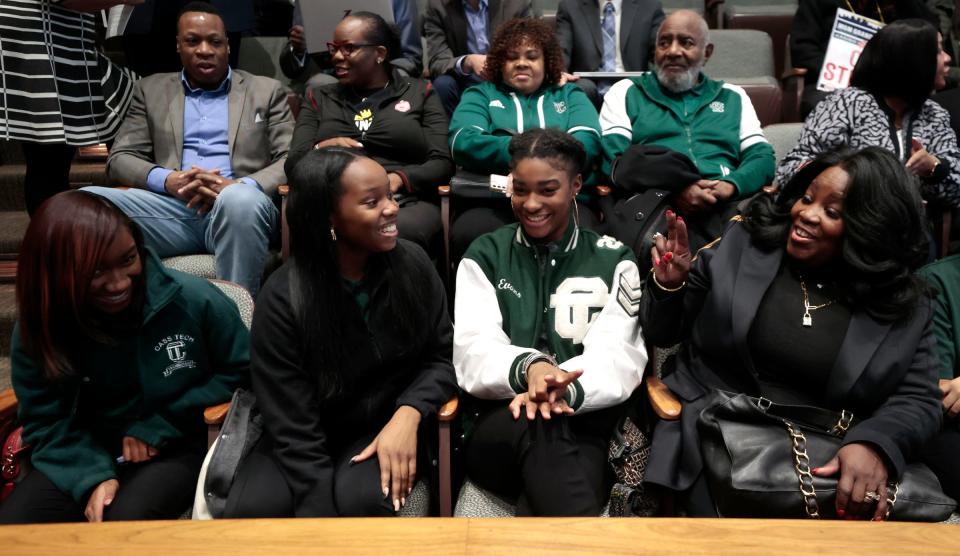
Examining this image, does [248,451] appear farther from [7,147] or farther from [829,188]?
[7,147]

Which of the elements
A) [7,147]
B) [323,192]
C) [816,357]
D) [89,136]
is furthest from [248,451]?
[7,147]

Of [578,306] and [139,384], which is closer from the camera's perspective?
[139,384]

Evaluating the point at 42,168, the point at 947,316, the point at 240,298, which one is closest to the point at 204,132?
the point at 42,168

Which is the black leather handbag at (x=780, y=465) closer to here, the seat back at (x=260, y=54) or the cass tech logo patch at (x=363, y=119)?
the cass tech logo patch at (x=363, y=119)

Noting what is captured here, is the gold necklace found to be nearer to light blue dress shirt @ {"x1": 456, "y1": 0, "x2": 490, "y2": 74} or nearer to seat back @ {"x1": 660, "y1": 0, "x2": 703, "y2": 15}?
light blue dress shirt @ {"x1": 456, "y1": 0, "x2": 490, "y2": 74}

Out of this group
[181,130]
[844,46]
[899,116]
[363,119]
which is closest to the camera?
[899,116]

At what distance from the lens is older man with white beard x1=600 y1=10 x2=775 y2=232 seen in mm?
2678

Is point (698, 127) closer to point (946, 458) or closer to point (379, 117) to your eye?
point (379, 117)

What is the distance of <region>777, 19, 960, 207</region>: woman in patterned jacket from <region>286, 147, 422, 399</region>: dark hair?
174 centimetres

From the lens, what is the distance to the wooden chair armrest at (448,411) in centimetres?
160

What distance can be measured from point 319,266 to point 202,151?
1416 mm

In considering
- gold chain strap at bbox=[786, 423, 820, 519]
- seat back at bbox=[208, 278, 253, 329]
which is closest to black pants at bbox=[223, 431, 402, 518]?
seat back at bbox=[208, 278, 253, 329]

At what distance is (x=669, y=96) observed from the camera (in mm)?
2805

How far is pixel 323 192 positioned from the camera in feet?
5.26
